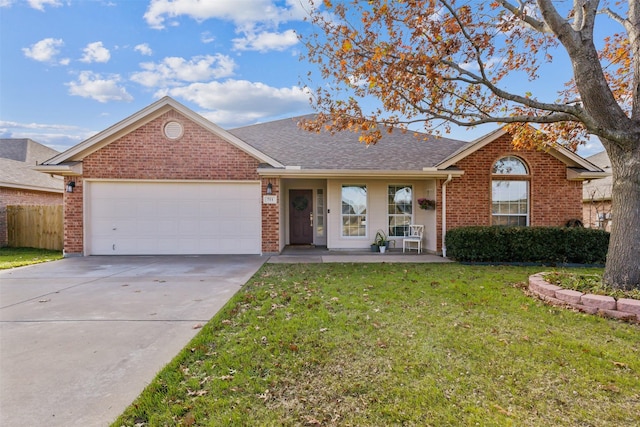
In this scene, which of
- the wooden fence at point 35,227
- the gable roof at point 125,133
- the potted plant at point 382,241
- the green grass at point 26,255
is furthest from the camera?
the wooden fence at point 35,227

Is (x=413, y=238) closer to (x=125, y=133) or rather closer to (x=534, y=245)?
(x=534, y=245)

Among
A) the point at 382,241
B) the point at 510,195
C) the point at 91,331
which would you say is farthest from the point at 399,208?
the point at 91,331

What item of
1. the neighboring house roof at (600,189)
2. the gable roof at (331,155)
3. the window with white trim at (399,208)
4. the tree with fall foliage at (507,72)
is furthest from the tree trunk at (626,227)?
the neighboring house roof at (600,189)

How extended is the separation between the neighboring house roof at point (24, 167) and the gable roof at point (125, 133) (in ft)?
3.50

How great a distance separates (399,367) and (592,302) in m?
3.60

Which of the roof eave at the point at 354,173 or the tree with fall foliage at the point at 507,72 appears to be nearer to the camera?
the tree with fall foliage at the point at 507,72

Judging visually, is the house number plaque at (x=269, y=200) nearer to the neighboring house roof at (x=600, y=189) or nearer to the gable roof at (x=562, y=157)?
the gable roof at (x=562, y=157)

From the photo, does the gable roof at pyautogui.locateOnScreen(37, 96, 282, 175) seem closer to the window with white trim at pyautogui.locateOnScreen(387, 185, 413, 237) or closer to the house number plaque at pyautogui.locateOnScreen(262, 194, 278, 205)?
the house number plaque at pyautogui.locateOnScreen(262, 194, 278, 205)

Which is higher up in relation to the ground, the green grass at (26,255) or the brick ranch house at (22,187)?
the brick ranch house at (22,187)

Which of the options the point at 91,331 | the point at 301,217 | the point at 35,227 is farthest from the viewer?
the point at 301,217

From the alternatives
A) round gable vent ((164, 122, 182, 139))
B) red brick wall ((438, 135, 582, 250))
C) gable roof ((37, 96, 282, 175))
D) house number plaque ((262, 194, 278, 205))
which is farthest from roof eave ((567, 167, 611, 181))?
round gable vent ((164, 122, 182, 139))

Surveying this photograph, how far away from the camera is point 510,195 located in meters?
10.5

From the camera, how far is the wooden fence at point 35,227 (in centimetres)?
1241

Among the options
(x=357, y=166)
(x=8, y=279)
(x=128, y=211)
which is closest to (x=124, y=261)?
(x=128, y=211)
